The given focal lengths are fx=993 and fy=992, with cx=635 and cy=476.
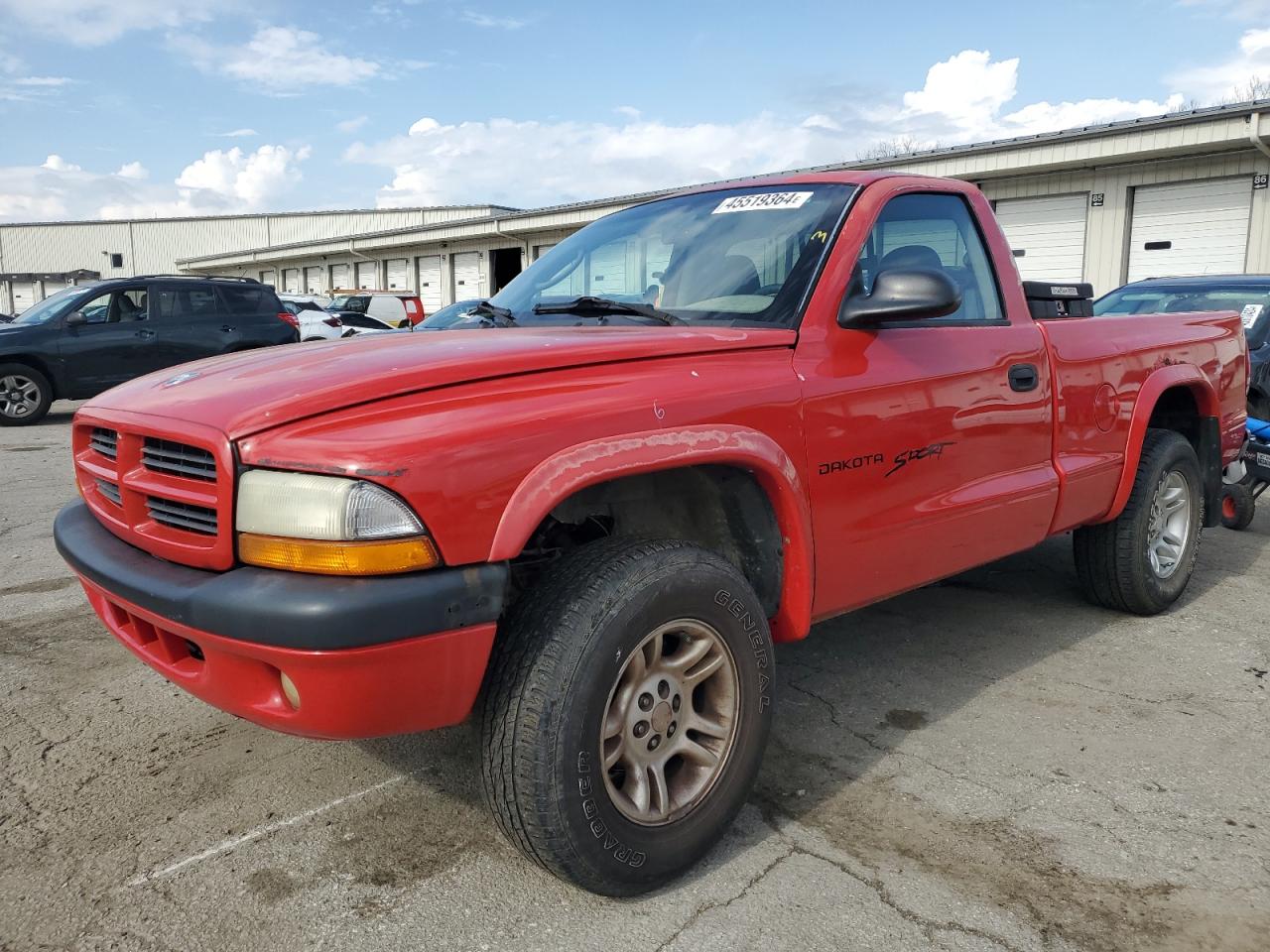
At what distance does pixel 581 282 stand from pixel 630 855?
201 cm

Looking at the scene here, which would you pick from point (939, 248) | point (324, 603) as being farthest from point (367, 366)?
point (939, 248)

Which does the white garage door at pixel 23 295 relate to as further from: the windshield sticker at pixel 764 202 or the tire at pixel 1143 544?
the tire at pixel 1143 544

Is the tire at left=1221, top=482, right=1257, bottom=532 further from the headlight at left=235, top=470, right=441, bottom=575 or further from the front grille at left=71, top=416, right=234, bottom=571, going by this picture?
the front grille at left=71, top=416, right=234, bottom=571

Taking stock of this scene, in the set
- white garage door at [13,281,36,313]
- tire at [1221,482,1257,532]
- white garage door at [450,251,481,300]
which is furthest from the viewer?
white garage door at [13,281,36,313]

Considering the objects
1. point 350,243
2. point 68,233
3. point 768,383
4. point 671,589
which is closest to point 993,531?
point 768,383

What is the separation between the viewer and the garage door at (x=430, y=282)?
34188 millimetres

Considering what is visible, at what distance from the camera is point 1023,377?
11.4 ft

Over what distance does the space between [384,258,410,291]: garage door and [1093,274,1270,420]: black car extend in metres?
30.3

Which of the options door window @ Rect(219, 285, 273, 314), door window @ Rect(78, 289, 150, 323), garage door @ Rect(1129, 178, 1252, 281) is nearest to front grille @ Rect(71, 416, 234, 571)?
door window @ Rect(78, 289, 150, 323)

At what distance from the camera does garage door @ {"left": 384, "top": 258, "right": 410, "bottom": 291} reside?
3609 cm

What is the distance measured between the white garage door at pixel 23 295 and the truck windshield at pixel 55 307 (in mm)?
53542

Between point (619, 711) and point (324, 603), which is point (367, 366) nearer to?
point (324, 603)

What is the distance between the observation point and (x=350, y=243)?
37812 mm

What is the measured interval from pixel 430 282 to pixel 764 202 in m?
32.9
